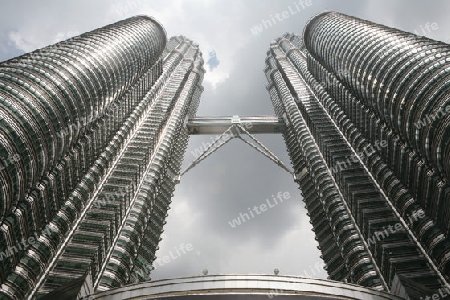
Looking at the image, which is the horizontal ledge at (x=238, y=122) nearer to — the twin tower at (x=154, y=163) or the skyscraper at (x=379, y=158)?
the twin tower at (x=154, y=163)

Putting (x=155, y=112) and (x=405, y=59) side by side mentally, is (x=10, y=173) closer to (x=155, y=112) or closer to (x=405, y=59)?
(x=405, y=59)

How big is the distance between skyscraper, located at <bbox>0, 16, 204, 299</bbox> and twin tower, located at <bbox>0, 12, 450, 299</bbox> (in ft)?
0.79

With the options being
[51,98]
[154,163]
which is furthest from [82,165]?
[154,163]

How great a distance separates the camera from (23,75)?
183ft

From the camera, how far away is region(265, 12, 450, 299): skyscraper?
5462 cm

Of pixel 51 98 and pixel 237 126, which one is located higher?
pixel 237 126

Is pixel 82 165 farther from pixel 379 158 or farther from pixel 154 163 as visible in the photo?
pixel 379 158

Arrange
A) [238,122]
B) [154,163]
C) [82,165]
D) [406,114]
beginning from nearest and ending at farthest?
1. [406,114]
2. [82,165]
3. [154,163]
4. [238,122]

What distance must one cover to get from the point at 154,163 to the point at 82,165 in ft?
72.8

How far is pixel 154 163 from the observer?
9250 centimetres

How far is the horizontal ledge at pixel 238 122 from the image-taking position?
12406cm

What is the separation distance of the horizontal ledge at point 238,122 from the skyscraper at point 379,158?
711 inches

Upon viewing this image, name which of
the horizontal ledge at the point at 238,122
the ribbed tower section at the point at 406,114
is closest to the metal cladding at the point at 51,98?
the horizontal ledge at the point at 238,122

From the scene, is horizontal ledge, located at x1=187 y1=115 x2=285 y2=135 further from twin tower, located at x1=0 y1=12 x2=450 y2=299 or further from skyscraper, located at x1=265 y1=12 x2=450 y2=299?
skyscraper, located at x1=265 y1=12 x2=450 y2=299
